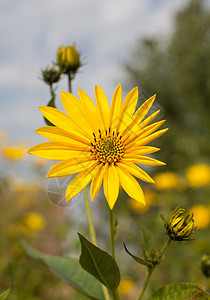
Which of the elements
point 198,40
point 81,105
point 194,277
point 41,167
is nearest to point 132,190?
point 81,105

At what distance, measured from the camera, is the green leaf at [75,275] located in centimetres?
77

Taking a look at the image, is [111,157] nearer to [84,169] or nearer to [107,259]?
[84,169]

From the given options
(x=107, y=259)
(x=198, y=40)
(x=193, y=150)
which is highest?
(x=198, y=40)

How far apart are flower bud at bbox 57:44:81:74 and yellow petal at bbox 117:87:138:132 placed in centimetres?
24

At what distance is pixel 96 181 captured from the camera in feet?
1.97

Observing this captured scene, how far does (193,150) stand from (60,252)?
402cm

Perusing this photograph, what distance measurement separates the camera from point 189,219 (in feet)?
2.04

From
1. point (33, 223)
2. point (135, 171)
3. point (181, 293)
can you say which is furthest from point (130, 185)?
point (33, 223)

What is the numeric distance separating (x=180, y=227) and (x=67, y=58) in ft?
1.63

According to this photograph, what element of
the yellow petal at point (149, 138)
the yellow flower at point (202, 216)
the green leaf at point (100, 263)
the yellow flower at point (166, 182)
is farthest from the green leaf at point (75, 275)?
the yellow flower at point (166, 182)

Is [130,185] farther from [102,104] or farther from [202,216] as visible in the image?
[202,216]

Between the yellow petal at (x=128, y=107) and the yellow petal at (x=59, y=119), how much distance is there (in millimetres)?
94

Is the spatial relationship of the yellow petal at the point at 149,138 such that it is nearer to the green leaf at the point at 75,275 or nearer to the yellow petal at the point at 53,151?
the yellow petal at the point at 53,151

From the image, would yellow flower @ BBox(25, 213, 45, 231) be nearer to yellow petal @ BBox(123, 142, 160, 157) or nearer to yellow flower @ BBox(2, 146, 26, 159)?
yellow flower @ BBox(2, 146, 26, 159)
